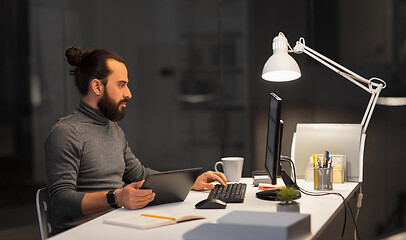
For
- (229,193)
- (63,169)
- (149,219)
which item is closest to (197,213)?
(149,219)

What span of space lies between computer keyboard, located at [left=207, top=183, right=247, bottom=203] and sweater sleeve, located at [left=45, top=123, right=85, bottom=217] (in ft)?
1.72

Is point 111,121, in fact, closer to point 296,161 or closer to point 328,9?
point 296,161

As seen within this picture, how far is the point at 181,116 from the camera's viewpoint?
380 cm

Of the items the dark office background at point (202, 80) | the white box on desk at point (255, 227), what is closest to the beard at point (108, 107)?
the white box on desk at point (255, 227)

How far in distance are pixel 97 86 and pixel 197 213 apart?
82cm

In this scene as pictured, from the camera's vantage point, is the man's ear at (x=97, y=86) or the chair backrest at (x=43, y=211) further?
the man's ear at (x=97, y=86)

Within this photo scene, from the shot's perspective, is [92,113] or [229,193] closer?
[229,193]

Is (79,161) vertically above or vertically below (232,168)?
above

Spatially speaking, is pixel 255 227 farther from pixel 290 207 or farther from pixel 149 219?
pixel 149 219

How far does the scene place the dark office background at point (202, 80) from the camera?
327cm

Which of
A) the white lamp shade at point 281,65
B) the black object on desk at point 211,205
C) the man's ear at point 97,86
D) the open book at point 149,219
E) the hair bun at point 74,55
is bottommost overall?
the black object on desk at point 211,205

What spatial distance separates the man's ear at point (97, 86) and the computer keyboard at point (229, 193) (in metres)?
0.67

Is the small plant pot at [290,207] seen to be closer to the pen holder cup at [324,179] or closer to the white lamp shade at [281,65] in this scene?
the pen holder cup at [324,179]

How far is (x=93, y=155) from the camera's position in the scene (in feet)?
6.31
